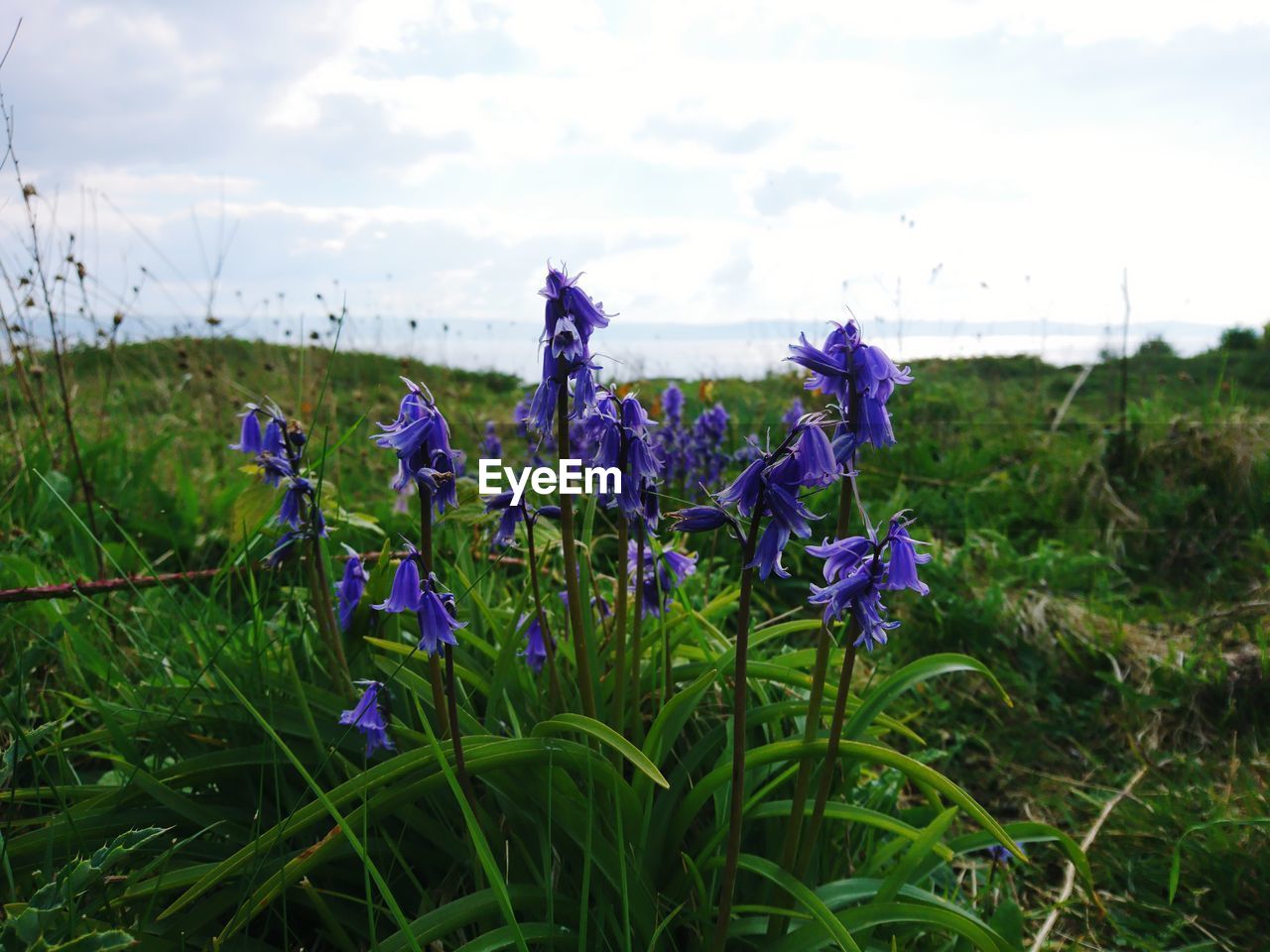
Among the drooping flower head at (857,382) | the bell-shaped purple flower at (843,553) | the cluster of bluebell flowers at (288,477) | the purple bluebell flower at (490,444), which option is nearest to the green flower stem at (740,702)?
the bell-shaped purple flower at (843,553)

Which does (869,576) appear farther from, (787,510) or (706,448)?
(706,448)

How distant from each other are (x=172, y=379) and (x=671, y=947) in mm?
11127

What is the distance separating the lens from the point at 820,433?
1510 millimetres

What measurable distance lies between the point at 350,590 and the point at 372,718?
0.50m

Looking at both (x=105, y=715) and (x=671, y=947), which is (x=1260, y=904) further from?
(x=105, y=715)

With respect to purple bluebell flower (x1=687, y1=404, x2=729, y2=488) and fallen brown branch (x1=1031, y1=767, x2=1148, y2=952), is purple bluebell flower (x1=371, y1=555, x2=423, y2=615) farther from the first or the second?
purple bluebell flower (x1=687, y1=404, x2=729, y2=488)

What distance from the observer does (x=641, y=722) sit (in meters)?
2.25

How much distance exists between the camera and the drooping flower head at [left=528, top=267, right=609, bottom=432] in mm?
1671

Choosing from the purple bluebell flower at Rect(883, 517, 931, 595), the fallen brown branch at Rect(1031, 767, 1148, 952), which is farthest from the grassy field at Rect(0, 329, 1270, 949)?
the purple bluebell flower at Rect(883, 517, 931, 595)

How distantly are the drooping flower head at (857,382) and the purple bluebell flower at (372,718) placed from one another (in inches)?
48.3

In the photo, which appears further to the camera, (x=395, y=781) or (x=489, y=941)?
(x=395, y=781)

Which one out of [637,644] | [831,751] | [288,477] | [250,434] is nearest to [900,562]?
[831,751]

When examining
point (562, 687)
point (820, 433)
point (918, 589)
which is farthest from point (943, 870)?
point (820, 433)

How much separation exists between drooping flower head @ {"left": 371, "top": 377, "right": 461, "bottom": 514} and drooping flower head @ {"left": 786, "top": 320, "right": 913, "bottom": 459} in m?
0.74
